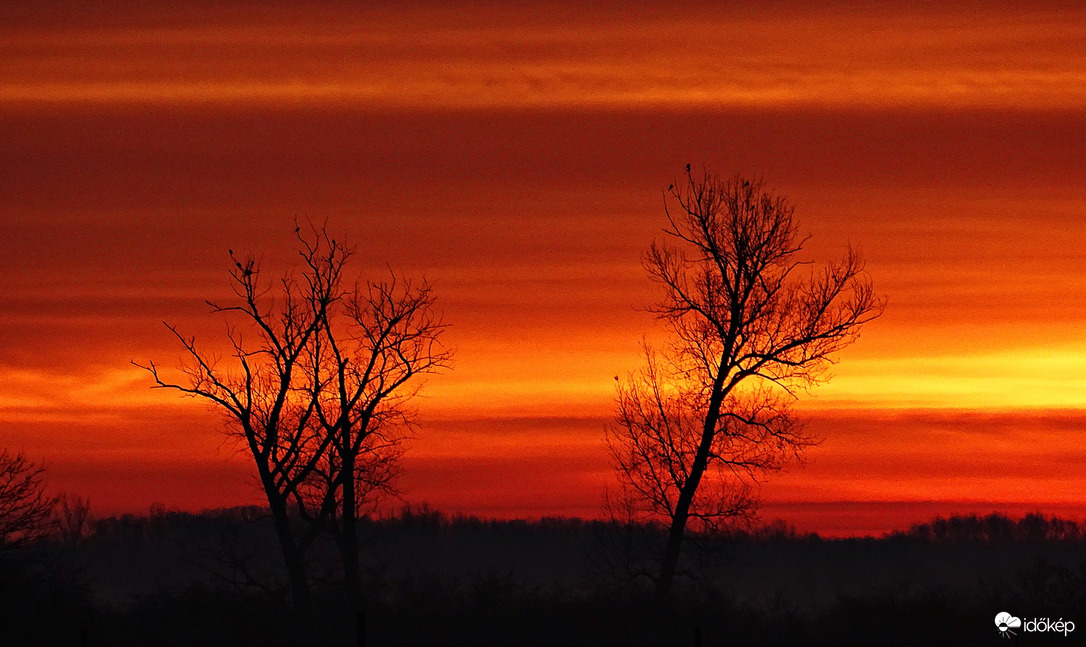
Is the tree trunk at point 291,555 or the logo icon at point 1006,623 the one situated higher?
the tree trunk at point 291,555

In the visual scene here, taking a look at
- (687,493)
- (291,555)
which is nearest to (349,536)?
(291,555)

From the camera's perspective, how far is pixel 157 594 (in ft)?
121

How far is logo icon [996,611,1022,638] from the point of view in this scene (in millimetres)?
38625

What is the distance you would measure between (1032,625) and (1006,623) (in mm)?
957

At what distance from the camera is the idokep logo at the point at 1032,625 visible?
128 feet

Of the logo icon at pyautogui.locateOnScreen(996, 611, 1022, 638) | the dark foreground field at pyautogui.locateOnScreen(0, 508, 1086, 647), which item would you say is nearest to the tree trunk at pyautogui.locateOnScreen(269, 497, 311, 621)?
the dark foreground field at pyautogui.locateOnScreen(0, 508, 1086, 647)

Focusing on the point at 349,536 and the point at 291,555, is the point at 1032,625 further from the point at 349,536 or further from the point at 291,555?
the point at 291,555

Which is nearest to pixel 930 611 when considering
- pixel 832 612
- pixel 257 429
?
pixel 832 612

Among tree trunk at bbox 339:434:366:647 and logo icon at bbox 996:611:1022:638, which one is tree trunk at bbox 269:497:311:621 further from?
logo icon at bbox 996:611:1022:638

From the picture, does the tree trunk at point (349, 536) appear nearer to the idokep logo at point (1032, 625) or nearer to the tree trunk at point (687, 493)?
the tree trunk at point (687, 493)

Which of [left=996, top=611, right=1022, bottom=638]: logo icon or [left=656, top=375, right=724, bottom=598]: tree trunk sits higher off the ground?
[left=656, top=375, right=724, bottom=598]: tree trunk

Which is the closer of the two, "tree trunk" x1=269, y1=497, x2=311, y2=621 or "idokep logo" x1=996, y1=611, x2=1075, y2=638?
"tree trunk" x1=269, y1=497, x2=311, y2=621

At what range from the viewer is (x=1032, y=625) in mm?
39844

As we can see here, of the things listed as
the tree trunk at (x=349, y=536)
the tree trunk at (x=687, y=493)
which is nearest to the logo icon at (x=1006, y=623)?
the tree trunk at (x=687, y=493)
